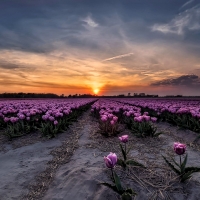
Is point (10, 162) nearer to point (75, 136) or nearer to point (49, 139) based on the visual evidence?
point (49, 139)

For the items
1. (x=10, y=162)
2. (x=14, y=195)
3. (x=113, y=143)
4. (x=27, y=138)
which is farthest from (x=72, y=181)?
(x=27, y=138)

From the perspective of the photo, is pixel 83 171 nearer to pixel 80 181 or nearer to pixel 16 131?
pixel 80 181

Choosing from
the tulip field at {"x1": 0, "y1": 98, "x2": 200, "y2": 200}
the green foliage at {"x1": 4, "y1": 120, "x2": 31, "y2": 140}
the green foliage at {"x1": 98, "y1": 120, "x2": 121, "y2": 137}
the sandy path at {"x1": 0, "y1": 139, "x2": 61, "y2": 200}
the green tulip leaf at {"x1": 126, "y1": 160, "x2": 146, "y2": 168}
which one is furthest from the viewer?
the green foliage at {"x1": 4, "y1": 120, "x2": 31, "y2": 140}

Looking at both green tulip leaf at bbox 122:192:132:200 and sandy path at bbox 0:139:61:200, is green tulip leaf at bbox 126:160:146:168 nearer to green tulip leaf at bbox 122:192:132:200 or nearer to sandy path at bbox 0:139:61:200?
green tulip leaf at bbox 122:192:132:200

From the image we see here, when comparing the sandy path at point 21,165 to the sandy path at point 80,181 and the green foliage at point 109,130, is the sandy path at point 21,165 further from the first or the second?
the green foliage at point 109,130

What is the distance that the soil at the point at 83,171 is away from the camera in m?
3.38

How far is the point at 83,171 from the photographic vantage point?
13.4 ft

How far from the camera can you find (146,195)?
322 cm

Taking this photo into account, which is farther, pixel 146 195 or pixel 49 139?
pixel 49 139

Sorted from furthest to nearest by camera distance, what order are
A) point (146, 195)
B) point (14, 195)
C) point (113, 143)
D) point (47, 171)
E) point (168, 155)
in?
point (113, 143), point (168, 155), point (47, 171), point (14, 195), point (146, 195)

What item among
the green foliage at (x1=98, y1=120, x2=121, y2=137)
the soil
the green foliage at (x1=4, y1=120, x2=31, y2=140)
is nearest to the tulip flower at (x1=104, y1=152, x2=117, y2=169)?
the soil

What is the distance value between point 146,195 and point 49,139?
195 inches

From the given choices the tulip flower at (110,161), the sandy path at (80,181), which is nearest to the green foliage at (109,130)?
the sandy path at (80,181)

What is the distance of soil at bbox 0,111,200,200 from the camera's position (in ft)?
11.1
